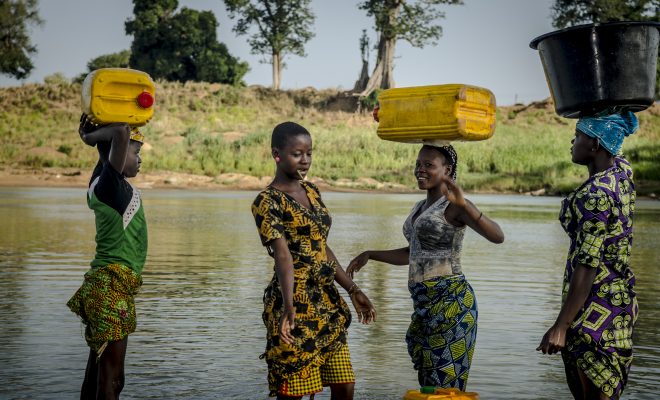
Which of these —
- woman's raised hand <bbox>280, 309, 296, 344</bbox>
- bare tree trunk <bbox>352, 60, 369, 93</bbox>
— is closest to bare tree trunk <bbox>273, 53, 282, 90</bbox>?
bare tree trunk <bbox>352, 60, 369, 93</bbox>

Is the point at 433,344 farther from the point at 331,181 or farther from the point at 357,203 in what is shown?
the point at 331,181

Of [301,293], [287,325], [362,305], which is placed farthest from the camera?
[362,305]

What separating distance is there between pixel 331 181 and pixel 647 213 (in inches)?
608

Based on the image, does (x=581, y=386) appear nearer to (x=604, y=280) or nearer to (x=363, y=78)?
(x=604, y=280)

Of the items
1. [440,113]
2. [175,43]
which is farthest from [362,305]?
[175,43]

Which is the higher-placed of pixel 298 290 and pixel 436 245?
pixel 436 245

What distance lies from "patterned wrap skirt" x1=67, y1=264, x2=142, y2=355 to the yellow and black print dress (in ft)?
2.29

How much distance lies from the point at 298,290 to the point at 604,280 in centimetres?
134

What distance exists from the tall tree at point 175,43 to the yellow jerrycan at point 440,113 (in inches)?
2374

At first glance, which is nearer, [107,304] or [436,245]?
[107,304]

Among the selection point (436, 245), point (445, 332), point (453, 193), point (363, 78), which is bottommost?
point (445, 332)

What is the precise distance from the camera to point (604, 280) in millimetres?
4430

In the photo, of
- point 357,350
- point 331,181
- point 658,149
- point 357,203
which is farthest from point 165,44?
point 357,350

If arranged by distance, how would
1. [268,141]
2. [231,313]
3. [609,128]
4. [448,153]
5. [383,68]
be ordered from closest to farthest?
[609,128]
[448,153]
[231,313]
[268,141]
[383,68]
